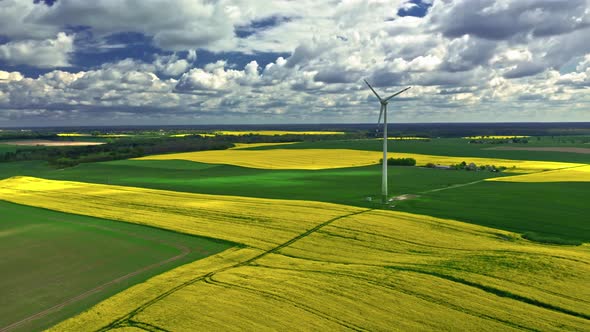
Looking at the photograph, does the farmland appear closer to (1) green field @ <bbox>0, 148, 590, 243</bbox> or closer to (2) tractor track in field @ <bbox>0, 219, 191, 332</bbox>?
(1) green field @ <bbox>0, 148, 590, 243</bbox>

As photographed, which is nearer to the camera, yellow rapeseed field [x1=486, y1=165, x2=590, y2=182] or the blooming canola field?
yellow rapeseed field [x1=486, y1=165, x2=590, y2=182]

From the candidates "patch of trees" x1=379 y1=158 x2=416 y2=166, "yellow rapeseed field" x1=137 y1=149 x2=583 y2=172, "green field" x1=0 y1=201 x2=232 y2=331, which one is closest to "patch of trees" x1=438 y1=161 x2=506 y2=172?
"yellow rapeseed field" x1=137 y1=149 x2=583 y2=172

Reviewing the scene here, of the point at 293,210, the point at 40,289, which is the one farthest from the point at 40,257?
the point at 293,210

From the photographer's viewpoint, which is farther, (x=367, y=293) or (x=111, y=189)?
(x=111, y=189)

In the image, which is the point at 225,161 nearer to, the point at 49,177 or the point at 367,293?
the point at 49,177

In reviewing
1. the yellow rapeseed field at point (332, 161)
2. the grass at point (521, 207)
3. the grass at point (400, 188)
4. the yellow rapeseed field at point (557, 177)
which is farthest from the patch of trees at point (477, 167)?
the grass at point (521, 207)

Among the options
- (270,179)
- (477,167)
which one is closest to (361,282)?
(270,179)
